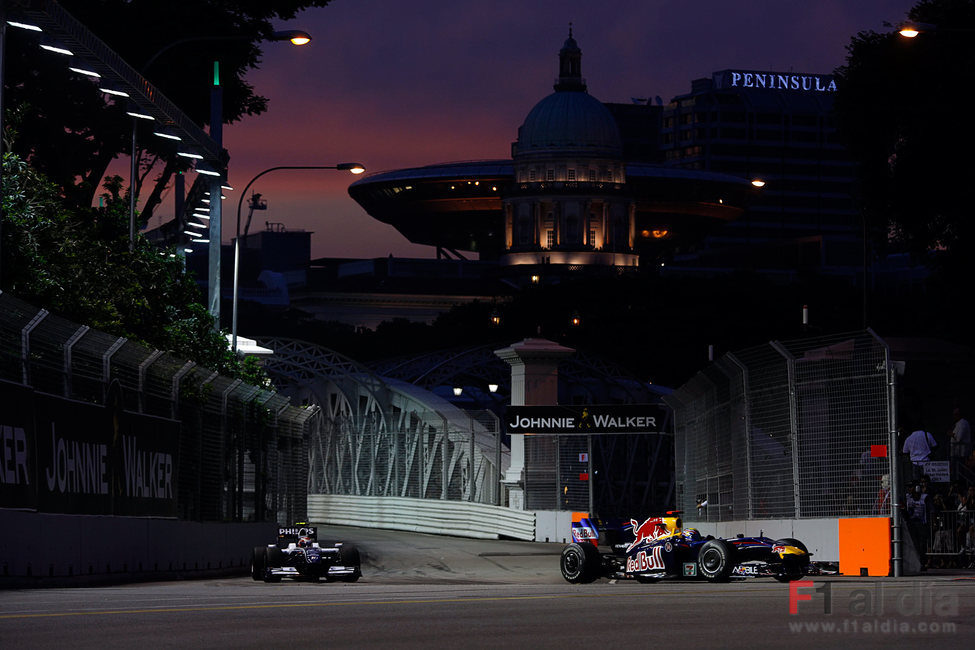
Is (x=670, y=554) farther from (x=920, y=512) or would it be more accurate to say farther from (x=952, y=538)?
(x=952, y=538)

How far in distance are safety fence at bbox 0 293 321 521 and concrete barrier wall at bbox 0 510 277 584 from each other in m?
0.19

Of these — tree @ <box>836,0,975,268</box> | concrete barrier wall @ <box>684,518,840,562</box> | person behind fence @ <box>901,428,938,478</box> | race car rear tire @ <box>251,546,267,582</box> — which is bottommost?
race car rear tire @ <box>251,546,267,582</box>

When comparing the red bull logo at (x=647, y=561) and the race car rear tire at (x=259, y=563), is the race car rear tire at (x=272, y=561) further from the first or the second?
the red bull logo at (x=647, y=561)

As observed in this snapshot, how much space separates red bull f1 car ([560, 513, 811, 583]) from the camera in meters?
19.8

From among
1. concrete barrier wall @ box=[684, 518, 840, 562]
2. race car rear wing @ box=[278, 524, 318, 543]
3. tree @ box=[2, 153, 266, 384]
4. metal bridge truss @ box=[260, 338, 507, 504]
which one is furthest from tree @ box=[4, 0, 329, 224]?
concrete barrier wall @ box=[684, 518, 840, 562]

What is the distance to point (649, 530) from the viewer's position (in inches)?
845

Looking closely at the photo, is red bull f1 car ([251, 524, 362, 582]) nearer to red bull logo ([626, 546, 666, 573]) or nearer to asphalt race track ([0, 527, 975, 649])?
asphalt race track ([0, 527, 975, 649])

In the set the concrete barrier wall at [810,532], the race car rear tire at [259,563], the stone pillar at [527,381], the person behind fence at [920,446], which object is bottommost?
the race car rear tire at [259,563]

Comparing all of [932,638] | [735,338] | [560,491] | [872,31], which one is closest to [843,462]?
[932,638]

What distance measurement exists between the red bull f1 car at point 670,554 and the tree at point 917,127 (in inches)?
971

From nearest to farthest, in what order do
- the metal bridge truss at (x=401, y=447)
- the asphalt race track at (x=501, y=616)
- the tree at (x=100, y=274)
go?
the asphalt race track at (x=501, y=616), the tree at (x=100, y=274), the metal bridge truss at (x=401, y=447)

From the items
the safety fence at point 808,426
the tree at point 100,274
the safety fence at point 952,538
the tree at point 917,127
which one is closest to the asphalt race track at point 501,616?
the safety fence at point 808,426

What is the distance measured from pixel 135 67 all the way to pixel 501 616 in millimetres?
32454

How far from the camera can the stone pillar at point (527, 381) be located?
4044 cm
